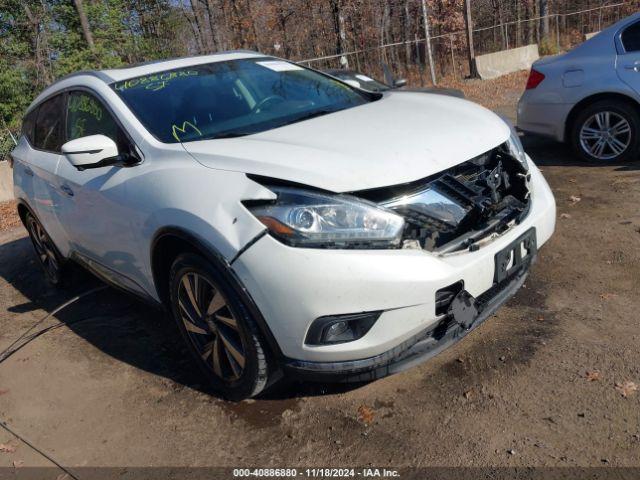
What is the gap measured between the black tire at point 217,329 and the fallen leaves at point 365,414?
19.0 inches

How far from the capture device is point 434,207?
2.53 meters

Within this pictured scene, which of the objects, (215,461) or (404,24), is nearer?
(215,461)

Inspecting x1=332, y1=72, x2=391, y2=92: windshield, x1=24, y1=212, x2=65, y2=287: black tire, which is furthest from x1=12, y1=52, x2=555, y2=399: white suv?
x1=332, y1=72, x2=391, y2=92: windshield

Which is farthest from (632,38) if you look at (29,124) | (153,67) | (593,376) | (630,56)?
(29,124)

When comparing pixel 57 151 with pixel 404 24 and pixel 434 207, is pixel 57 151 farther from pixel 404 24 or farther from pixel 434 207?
pixel 404 24

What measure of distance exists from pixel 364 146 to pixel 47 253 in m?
3.61

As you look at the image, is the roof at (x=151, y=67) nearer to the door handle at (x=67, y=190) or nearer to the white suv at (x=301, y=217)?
the white suv at (x=301, y=217)

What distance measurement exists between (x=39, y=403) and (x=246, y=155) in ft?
6.52

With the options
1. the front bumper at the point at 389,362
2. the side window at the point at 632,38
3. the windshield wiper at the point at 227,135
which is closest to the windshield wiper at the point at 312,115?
the windshield wiper at the point at 227,135

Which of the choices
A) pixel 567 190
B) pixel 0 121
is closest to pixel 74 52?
pixel 0 121

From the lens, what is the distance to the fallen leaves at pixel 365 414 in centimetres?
268

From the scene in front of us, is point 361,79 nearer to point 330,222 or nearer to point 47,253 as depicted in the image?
point 47,253

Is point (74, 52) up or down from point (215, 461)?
up

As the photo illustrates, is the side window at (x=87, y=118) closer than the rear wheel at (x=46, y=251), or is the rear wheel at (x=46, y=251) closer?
the side window at (x=87, y=118)
